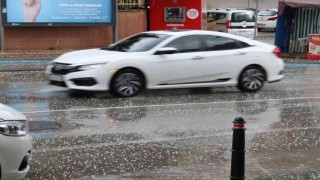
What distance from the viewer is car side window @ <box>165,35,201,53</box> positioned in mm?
11891

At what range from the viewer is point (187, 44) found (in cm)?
1204

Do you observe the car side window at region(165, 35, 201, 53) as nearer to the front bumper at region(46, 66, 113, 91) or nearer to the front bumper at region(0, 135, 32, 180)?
the front bumper at region(46, 66, 113, 91)

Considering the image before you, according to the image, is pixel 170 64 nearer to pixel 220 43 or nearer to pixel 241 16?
pixel 220 43

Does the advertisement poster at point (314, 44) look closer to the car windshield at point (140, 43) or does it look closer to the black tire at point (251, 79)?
the black tire at point (251, 79)

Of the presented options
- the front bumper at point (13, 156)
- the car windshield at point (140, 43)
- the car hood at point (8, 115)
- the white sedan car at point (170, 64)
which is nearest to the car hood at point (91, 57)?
the white sedan car at point (170, 64)

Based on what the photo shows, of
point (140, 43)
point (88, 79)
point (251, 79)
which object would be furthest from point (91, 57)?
point (251, 79)

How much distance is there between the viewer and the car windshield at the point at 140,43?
464 inches

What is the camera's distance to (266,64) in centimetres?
1280

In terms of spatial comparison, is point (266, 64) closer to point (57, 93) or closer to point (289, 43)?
point (57, 93)

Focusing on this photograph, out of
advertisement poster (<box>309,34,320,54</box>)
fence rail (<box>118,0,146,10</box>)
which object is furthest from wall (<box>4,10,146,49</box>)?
advertisement poster (<box>309,34,320,54</box>)

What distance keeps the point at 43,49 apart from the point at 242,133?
61.3 feet

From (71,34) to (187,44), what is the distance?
1158 cm

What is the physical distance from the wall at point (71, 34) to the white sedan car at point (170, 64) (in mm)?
10473

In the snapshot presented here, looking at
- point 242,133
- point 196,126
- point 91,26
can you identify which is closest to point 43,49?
point 91,26
